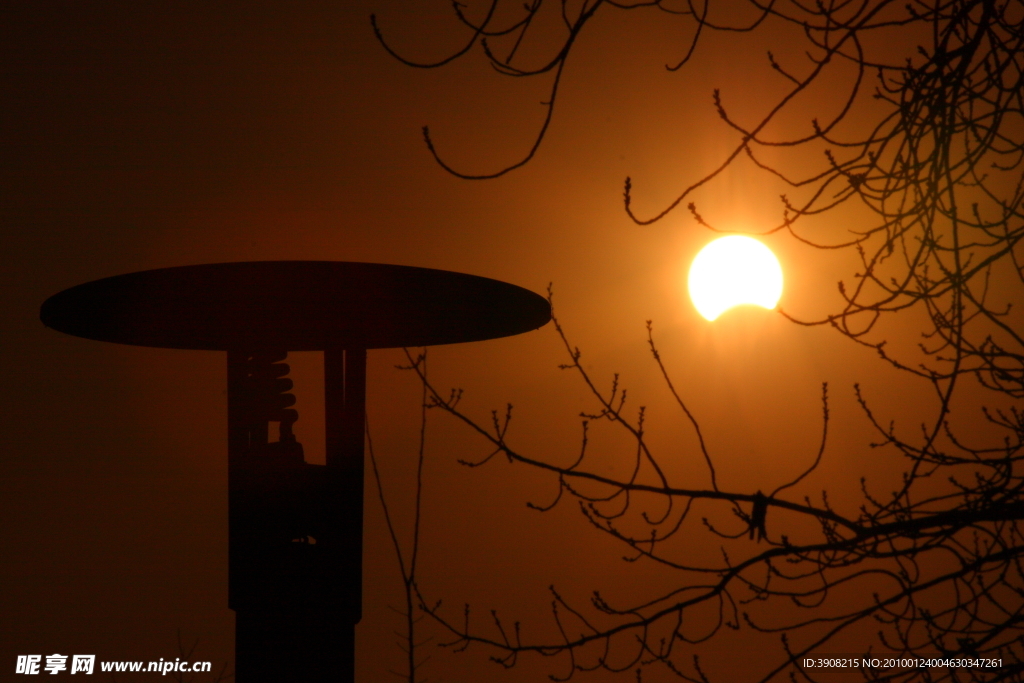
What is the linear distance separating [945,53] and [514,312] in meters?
1.38

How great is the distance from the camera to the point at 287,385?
208cm

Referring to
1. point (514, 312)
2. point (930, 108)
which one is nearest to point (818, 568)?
point (514, 312)

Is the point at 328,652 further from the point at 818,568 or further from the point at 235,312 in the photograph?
the point at 818,568

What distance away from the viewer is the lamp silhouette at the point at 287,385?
1.91 metres

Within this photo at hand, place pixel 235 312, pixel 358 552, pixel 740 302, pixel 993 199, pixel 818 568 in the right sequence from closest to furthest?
pixel 235 312 → pixel 358 552 → pixel 818 568 → pixel 993 199 → pixel 740 302

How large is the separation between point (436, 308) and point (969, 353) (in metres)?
1.63

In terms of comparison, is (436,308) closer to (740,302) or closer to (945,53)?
(945,53)

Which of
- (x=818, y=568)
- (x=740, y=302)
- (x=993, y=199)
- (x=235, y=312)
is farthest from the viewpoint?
(x=740, y=302)

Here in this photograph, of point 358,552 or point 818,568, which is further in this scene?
point 818,568

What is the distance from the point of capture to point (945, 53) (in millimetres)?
2086

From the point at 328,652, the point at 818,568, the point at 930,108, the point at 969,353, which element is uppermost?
the point at 930,108

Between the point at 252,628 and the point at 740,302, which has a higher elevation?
the point at 740,302

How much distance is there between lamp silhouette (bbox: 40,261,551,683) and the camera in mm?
1912

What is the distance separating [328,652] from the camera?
1992 mm
